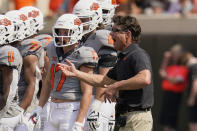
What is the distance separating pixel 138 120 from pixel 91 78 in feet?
1.84

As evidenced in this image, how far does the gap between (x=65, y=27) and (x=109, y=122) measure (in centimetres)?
111

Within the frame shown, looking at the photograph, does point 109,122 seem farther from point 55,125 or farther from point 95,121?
point 55,125

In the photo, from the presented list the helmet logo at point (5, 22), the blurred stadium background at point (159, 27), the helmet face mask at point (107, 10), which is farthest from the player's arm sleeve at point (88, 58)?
the blurred stadium background at point (159, 27)

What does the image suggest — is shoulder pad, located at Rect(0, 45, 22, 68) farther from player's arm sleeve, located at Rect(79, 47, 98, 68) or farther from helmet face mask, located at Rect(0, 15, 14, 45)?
player's arm sleeve, located at Rect(79, 47, 98, 68)

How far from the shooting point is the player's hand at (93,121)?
678cm

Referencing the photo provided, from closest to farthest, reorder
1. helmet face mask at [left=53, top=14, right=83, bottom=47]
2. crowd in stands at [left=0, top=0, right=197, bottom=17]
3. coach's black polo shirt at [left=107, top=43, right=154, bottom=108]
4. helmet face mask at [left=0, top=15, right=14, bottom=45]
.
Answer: coach's black polo shirt at [left=107, top=43, right=154, bottom=108] < helmet face mask at [left=53, top=14, right=83, bottom=47] < helmet face mask at [left=0, top=15, right=14, bottom=45] < crowd in stands at [left=0, top=0, right=197, bottom=17]

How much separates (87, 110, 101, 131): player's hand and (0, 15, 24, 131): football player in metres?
0.69

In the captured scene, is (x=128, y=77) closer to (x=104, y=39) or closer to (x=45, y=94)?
(x=104, y=39)

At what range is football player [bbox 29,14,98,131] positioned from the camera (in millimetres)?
6461

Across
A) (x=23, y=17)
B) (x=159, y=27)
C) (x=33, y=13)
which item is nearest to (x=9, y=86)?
(x=23, y=17)

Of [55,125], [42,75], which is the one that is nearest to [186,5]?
[42,75]

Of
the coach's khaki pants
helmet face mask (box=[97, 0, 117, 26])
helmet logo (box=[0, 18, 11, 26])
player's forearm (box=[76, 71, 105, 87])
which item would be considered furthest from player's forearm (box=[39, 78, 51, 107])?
the coach's khaki pants

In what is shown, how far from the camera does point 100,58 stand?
6879 millimetres

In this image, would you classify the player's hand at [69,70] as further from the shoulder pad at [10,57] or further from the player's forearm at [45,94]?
the player's forearm at [45,94]
